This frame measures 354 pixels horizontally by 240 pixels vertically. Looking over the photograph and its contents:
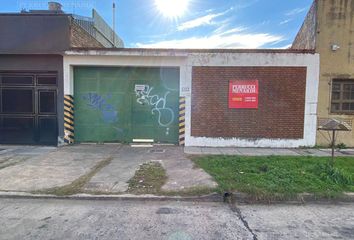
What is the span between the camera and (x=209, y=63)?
1006cm

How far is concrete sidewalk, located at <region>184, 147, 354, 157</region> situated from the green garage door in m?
1.63

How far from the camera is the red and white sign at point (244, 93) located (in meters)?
10.1

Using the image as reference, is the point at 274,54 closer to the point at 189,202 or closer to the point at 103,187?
the point at 189,202

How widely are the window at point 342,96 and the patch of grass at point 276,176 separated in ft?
9.82

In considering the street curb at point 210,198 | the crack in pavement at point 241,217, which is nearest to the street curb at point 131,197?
the street curb at point 210,198

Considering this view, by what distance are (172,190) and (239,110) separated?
567 cm

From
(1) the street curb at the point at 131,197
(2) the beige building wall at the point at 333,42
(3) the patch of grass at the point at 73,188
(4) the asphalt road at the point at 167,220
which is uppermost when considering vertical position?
(2) the beige building wall at the point at 333,42

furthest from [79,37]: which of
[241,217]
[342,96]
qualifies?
[342,96]

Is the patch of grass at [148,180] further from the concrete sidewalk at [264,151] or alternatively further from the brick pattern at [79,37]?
the brick pattern at [79,37]

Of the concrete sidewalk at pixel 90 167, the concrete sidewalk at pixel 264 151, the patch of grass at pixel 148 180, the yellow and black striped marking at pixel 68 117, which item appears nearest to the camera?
the patch of grass at pixel 148 180

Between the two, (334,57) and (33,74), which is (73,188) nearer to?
(33,74)

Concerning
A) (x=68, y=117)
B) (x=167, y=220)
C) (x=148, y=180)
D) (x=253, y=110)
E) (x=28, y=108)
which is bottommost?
(x=167, y=220)

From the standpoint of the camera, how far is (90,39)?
12453 millimetres

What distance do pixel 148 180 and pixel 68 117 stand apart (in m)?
5.85
